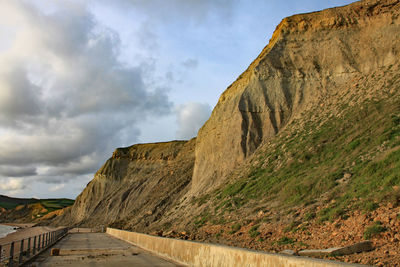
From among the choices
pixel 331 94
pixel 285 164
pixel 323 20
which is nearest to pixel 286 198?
pixel 285 164

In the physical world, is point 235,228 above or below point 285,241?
above

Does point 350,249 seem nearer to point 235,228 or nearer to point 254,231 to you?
point 254,231

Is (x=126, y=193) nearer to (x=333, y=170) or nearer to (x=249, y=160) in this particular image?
(x=249, y=160)

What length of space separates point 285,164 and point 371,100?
7.01m

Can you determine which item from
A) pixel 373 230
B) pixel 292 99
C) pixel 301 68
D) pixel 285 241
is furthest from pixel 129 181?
pixel 373 230

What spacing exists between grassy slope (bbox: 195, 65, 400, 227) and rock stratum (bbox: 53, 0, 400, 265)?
0.27ft

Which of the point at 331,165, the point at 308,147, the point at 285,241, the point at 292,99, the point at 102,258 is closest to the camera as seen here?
the point at 285,241

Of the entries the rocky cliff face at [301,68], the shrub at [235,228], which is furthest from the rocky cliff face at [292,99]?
the shrub at [235,228]

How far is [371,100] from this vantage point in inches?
910

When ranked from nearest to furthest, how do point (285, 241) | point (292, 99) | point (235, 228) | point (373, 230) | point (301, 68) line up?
point (373, 230), point (285, 241), point (235, 228), point (292, 99), point (301, 68)

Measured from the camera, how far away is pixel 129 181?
70.2 metres

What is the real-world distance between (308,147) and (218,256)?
51.1 ft

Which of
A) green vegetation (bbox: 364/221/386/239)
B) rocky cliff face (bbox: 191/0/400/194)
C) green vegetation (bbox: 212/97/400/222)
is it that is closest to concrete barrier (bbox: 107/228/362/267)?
green vegetation (bbox: 364/221/386/239)

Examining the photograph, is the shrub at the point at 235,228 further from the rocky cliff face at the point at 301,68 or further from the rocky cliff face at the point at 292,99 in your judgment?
the rocky cliff face at the point at 301,68
